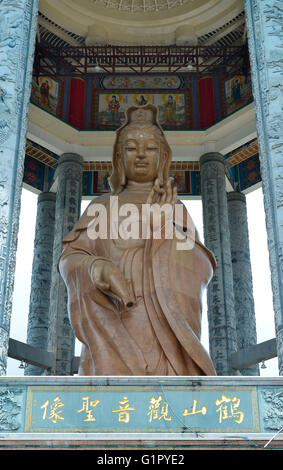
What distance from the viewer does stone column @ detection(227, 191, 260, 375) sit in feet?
42.7

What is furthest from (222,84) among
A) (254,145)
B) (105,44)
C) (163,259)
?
(163,259)

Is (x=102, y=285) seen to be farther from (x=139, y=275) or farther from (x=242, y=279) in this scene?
(x=242, y=279)

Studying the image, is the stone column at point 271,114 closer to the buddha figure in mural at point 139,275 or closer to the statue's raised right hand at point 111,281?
the buddha figure in mural at point 139,275

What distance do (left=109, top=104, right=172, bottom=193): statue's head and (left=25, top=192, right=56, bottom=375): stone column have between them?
619cm

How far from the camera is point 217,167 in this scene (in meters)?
13.2

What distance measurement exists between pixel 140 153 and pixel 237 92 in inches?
283

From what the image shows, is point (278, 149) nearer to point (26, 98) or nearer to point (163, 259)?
point (163, 259)

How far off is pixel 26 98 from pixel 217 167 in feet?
17.7

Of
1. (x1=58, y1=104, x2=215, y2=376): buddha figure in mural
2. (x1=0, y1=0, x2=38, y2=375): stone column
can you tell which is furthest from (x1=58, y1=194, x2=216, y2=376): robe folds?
(x1=0, y1=0, x2=38, y2=375): stone column

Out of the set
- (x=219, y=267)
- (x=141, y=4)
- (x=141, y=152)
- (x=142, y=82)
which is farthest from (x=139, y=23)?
(x=141, y=152)

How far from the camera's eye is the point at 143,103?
14.2 metres

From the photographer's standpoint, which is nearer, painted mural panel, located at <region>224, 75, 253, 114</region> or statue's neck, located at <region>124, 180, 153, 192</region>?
statue's neck, located at <region>124, 180, 153, 192</region>

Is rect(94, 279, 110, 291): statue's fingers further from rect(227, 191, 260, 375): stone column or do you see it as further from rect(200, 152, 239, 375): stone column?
rect(227, 191, 260, 375): stone column

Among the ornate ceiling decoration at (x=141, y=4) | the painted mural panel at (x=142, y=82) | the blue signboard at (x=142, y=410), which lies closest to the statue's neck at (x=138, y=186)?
the blue signboard at (x=142, y=410)
